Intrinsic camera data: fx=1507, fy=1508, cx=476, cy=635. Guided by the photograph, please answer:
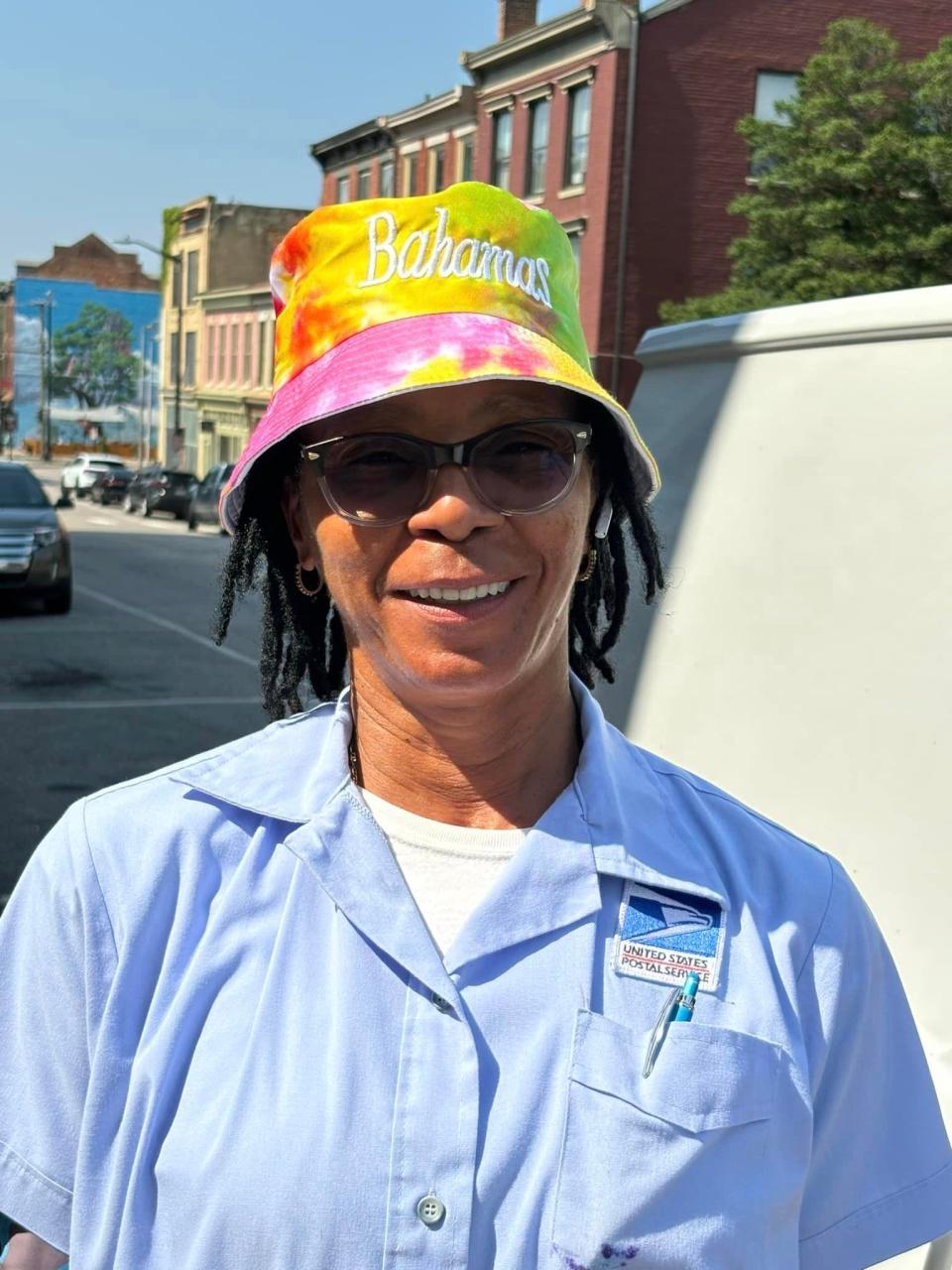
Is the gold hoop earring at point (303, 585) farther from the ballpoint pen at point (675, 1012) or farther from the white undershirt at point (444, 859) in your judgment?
the ballpoint pen at point (675, 1012)

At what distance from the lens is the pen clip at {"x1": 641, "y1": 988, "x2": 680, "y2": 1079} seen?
1583mm

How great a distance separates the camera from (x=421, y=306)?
171 centimetres

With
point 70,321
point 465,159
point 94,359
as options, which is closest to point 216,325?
point 465,159

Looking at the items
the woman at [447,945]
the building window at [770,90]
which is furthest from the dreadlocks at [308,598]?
the building window at [770,90]

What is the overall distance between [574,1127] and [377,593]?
0.65 m

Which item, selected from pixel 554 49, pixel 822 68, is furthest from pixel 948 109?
pixel 554 49

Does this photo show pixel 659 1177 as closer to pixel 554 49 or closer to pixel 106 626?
pixel 106 626

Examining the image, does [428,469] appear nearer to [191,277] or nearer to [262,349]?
[262,349]

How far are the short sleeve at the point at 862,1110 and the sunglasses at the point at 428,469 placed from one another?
0.57 meters

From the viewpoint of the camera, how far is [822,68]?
78.4 ft

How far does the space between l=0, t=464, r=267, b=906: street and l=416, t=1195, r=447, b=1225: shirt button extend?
3.60 metres

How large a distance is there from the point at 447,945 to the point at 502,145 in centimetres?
3508

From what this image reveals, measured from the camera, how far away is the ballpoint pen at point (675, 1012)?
5.24ft

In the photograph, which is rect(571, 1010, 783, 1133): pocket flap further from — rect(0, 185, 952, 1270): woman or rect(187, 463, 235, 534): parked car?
rect(187, 463, 235, 534): parked car
